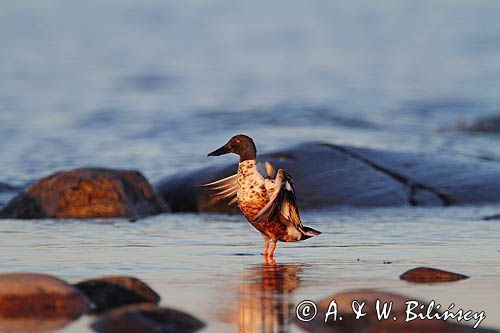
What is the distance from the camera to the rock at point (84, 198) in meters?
9.84

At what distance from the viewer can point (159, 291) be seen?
5883 mm

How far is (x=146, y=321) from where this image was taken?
488 centimetres

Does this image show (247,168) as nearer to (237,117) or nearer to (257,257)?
(257,257)

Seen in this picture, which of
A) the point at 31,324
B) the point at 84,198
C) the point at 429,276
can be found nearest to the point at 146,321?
the point at 31,324

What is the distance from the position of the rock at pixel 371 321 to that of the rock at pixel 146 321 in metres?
0.52

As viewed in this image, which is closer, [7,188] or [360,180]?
[360,180]

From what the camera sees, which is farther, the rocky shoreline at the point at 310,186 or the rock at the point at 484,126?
the rock at the point at 484,126

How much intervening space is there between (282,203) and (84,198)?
3201mm

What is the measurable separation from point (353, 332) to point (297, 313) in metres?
0.47

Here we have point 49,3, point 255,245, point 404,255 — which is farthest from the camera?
point 49,3

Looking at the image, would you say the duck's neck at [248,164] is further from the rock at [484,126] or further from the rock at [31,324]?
the rock at [484,126]

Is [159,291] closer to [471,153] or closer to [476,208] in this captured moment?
[476,208]

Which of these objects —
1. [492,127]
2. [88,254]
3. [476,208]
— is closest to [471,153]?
[492,127]

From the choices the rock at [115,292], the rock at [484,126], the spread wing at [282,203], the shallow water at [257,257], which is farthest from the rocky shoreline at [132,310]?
the rock at [484,126]
